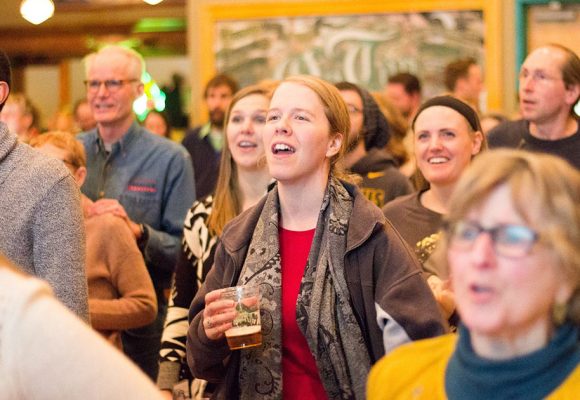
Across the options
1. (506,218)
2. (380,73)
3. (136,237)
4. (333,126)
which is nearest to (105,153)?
(136,237)

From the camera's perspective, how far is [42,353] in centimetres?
168

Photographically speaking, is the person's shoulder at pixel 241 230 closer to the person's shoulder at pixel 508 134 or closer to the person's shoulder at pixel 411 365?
the person's shoulder at pixel 411 365

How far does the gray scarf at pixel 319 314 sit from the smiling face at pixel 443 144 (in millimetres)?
1112

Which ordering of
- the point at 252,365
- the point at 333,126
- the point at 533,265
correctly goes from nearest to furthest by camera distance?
the point at 533,265 < the point at 252,365 < the point at 333,126

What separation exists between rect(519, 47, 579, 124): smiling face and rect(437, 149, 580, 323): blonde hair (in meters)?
3.79

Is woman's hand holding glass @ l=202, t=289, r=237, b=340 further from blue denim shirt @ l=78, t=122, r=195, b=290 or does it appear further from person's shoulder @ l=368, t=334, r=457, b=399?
blue denim shirt @ l=78, t=122, r=195, b=290

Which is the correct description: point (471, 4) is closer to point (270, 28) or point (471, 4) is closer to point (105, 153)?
point (270, 28)

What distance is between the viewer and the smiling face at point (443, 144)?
4.32 metres

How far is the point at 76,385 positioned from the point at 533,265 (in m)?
0.90

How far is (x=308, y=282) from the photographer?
3.17 meters

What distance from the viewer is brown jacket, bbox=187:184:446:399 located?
3012 millimetres

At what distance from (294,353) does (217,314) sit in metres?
0.27

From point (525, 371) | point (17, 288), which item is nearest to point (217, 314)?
point (525, 371)

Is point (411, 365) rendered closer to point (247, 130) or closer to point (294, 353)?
point (294, 353)
